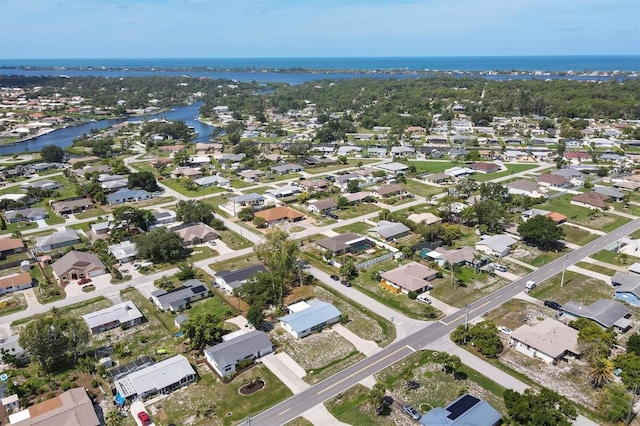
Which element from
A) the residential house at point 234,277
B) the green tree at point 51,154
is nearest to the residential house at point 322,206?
the residential house at point 234,277

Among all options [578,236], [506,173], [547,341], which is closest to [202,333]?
[547,341]

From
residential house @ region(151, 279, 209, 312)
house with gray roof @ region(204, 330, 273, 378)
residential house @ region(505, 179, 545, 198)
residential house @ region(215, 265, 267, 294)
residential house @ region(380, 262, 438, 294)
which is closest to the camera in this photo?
house with gray roof @ region(204, 330, 273, 378)

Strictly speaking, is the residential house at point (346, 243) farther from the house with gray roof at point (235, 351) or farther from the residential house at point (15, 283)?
the residential house at point (15, 283)

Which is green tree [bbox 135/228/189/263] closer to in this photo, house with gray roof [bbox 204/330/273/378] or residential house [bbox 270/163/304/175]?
house with gray roof [bbox 204/330/273/378]

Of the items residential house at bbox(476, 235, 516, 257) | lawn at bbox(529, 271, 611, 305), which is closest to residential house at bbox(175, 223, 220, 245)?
residential house at bbox(476, 235, 516, 257)

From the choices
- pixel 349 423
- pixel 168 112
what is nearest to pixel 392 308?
pixel 349 423

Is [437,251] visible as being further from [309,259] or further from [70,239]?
[70,239]

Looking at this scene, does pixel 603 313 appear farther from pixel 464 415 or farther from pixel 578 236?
pixel 578 236
